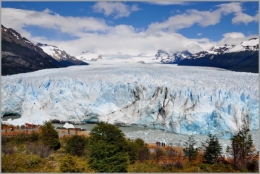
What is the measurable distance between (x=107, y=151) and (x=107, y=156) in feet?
0.38

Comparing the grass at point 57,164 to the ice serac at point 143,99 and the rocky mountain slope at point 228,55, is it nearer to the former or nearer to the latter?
the ice serac at point 143,99

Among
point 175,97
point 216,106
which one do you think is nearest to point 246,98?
point 216,106

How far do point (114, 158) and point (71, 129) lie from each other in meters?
8.08

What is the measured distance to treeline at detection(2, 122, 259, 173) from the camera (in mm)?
7027

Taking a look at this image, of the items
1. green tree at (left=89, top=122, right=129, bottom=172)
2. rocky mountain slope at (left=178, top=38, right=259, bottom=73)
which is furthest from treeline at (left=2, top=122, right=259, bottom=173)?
rocky mountain slope at (left=178, top=38, right=259, bottom=73)

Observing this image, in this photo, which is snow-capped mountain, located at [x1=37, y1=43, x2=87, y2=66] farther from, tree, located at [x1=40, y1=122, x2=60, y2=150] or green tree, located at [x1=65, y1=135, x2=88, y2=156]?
green tree, located at [x1=65, y1=135, x2=88, y2=156]

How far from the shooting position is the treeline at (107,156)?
7027mm

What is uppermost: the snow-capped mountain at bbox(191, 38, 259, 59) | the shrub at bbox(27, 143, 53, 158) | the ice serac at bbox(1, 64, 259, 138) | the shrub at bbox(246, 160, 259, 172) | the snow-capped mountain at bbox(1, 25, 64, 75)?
the snow-capped mountain at bbox(191, 38, 259, 59)

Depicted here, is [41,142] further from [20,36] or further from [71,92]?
[20,36]

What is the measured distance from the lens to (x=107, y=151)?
703cm

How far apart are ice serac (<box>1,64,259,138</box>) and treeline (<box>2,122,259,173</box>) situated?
14.2 ft

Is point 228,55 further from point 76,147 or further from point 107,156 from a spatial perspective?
point 107,156

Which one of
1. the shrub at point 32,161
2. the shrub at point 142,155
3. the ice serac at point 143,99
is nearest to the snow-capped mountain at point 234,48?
the ice serac at point 143,99

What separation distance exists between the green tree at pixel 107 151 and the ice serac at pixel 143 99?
7.29 metres
